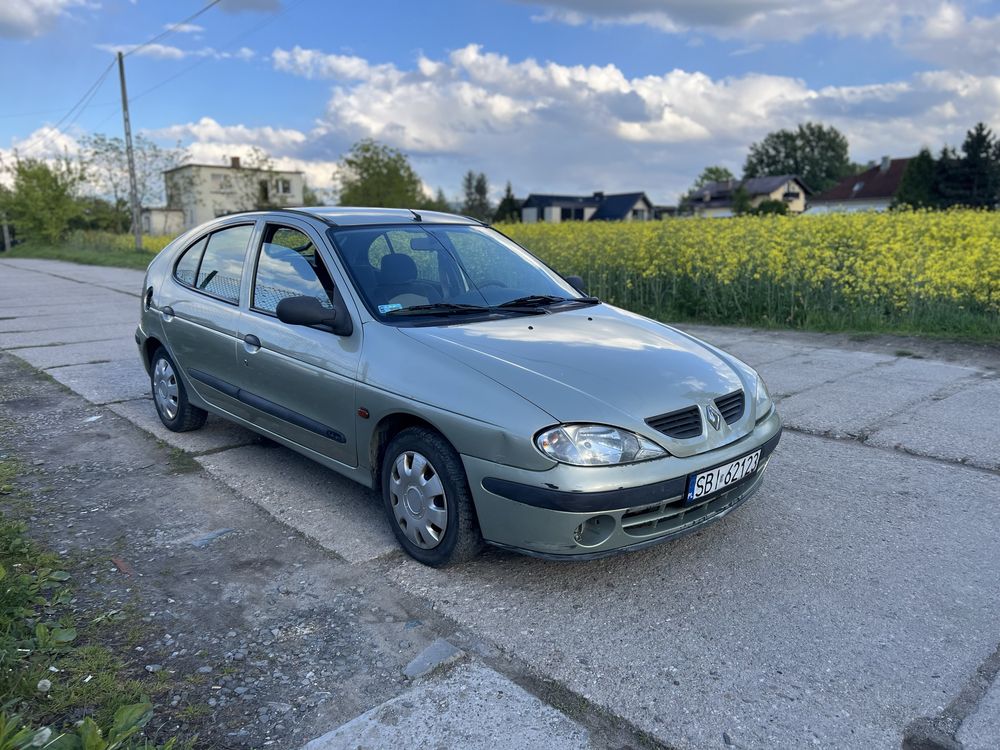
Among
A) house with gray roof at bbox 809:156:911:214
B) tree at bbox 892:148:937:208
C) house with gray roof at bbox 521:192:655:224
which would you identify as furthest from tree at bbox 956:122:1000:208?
house with gray roof at bbox 521:192:655:224

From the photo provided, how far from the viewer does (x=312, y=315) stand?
11.9 feet

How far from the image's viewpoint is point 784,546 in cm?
355

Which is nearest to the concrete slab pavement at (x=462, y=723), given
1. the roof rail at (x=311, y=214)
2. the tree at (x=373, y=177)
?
the roof rail at (x=311, y=214)

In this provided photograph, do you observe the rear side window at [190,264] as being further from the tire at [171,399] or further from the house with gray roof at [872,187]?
the house with gray roof at [872,187]

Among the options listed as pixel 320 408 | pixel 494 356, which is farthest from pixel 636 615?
pixel 320 408

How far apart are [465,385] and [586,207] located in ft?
306

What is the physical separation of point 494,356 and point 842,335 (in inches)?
258

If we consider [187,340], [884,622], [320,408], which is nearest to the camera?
[884,622]

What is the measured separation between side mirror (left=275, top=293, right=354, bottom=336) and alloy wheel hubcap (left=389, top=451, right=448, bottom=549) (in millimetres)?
721

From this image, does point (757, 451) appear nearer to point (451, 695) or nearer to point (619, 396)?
point (619, 396)

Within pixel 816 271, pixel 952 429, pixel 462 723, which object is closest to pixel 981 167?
pixel 816 271

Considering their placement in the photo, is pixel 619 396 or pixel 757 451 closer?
pixel 619 396

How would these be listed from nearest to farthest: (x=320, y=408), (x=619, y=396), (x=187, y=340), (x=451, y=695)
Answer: (x=451, y=695)
(x=619, y=396)
(x=320, y=408)
(x=187, y=340)

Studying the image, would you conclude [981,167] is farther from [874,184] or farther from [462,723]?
[462,723]
